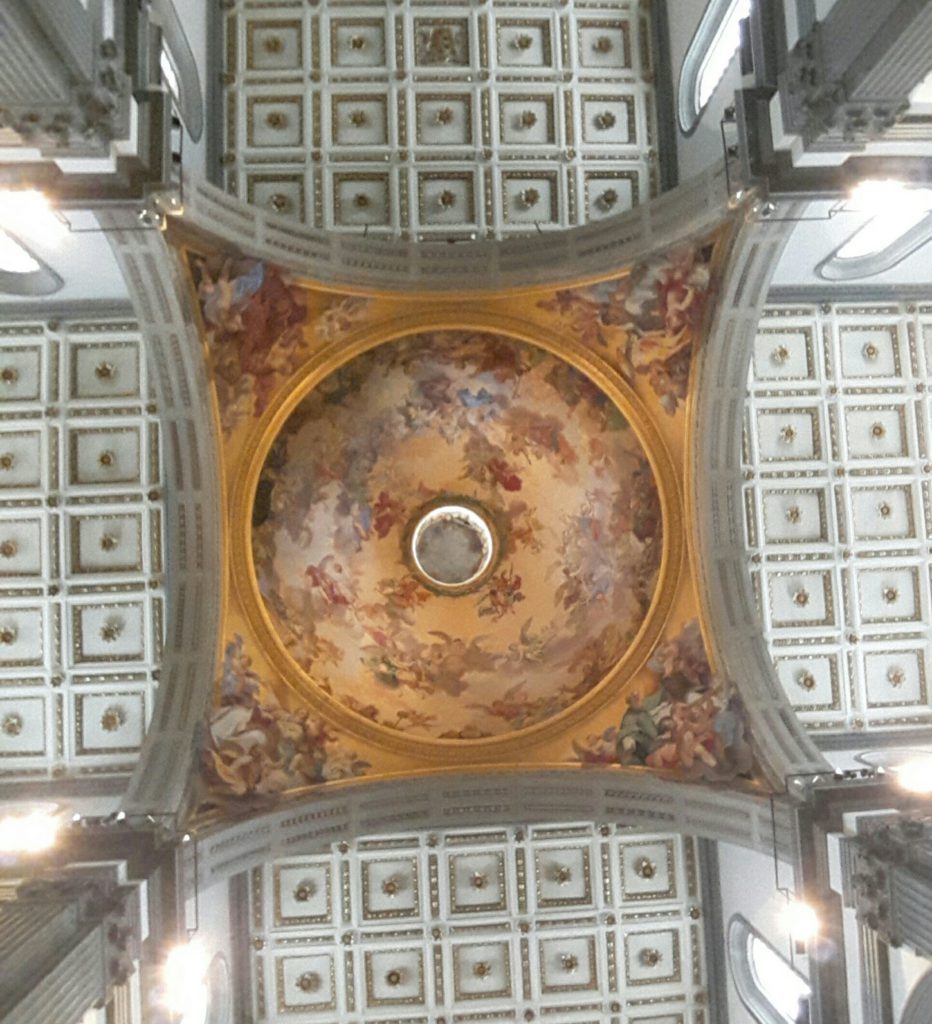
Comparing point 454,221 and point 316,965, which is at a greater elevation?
point 454,221

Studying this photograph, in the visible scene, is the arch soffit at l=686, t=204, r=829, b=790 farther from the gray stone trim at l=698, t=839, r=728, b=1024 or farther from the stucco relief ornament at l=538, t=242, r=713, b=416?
the gray stone trim at l=698, t=839, r=728, b=1024

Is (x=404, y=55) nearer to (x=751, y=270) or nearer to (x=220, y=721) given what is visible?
(x=751, y=270)

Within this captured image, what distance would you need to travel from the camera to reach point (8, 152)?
10375 millimetres

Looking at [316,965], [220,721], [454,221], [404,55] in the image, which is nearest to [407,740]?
[220,721]

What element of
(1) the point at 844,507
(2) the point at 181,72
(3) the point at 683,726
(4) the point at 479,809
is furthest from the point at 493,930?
(2) the point at 181,72

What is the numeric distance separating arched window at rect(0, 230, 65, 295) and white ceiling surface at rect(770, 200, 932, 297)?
391 inches

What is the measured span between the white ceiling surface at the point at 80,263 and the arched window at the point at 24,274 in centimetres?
12

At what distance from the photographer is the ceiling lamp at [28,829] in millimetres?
11625

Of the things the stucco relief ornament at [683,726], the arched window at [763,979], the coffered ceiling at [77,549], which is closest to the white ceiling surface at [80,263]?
the coffered ceiling at [77,549]

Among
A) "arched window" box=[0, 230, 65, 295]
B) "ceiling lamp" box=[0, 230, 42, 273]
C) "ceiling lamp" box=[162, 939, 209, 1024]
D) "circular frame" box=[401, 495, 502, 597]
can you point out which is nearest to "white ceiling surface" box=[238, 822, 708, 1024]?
"ceiling lamp" box=[162, 939, 209, 1024]

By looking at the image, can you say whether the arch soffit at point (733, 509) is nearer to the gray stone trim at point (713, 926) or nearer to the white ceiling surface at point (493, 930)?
the gray stone trim at point (713, 926)

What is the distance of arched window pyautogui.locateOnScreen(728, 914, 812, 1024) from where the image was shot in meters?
14.5

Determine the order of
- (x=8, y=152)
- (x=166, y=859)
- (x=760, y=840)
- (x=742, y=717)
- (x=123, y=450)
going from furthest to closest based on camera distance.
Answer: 1. (x=123, y=450)
2. (x=742, y=717)
3. (x=760, y=840)
4. (x=166, y=859)
5. (x=8, y=152)

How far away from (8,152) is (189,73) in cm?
517
